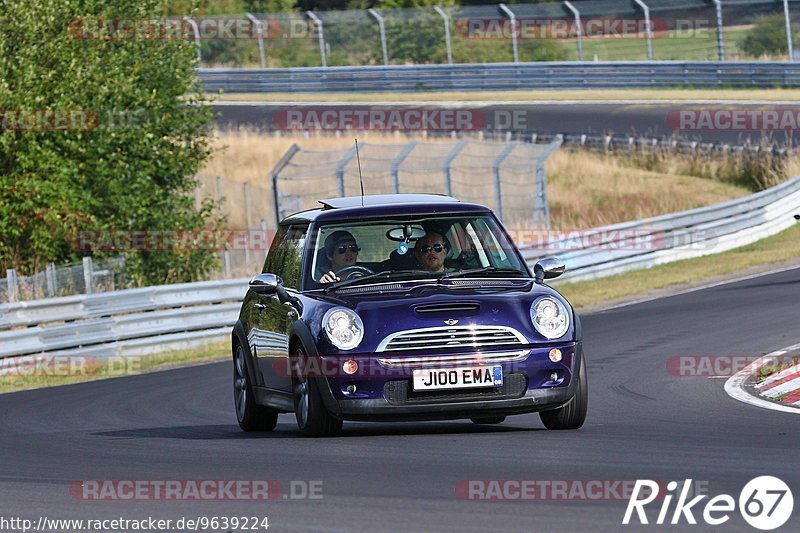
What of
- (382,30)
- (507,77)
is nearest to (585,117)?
(507,77)

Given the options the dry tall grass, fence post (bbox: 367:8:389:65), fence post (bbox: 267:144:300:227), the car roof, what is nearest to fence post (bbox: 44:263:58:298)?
fence post (bbox: 267:144:300:227)

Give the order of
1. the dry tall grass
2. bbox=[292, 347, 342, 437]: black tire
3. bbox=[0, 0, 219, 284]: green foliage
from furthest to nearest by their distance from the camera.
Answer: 1. the dry tall grass
2. bbox=[0, 0, 219, 284]: green foliage
3. bbox=[292, 347, 342, 437]: black tire

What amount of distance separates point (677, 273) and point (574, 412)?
53.2 feet

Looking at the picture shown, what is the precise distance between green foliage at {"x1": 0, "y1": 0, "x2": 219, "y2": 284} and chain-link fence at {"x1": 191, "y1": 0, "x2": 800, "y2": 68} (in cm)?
1648

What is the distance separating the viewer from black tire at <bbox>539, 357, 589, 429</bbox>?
9641 mm

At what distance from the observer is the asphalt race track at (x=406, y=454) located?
6777mm

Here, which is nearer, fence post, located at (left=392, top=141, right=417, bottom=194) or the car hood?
the car hood

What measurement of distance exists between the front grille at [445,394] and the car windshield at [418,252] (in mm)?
1001

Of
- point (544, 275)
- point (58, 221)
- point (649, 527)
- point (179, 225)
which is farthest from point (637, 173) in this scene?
point (649, 527)

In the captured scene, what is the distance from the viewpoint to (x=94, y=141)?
1045 inches

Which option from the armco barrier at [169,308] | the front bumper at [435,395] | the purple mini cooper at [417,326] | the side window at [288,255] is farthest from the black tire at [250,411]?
the armco barrier at [169,308]

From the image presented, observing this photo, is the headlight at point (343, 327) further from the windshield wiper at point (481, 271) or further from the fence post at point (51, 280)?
the fence post at point (51, 280)

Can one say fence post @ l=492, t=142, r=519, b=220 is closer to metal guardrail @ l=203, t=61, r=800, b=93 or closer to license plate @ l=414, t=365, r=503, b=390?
metal guardrail @ l=203, t=61, r=800, b=93

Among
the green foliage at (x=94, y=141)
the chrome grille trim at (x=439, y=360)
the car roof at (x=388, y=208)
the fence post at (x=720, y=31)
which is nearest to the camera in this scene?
the chrome grille trim at (x=439, y=360)
